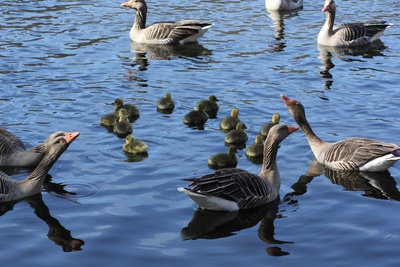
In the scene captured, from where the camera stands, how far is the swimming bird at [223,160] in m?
15.1

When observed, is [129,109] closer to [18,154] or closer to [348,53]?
[18,154]

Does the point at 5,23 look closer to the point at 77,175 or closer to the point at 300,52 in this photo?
the point at 300,52

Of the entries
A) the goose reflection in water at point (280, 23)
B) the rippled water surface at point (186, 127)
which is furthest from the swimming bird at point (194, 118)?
the goose reflection in water at point (280, 23)

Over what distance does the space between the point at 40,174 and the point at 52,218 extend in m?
1.11

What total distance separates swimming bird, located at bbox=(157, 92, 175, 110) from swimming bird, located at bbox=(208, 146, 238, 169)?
365cm

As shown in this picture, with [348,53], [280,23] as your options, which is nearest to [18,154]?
[348,53]

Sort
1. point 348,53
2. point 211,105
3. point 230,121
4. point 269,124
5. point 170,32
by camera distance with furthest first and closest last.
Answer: point 170,32
point 348,53
point 211,105
point 230,121
point 269,124

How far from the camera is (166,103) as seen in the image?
18609 millimetres

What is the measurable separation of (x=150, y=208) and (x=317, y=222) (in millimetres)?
2623

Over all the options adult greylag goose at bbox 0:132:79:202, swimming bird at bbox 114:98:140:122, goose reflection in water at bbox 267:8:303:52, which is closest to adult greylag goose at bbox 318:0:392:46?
goose reflection in water at bbox 267:8:303:52

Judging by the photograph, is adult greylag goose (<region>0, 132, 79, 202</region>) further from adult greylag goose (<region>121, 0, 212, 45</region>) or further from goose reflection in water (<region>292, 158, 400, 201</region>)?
adult greylag goose (<region>121, 0, 212, 45</region>)

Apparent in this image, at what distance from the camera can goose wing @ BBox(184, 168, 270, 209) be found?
12.8 metres

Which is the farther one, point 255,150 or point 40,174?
point 255,150

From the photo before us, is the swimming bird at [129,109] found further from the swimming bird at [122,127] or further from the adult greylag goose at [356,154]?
the adult greylag goose at [356,154]
